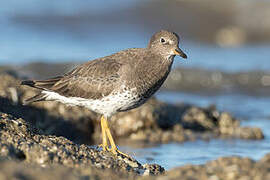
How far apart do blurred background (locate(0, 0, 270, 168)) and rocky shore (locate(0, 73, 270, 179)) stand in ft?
2.03

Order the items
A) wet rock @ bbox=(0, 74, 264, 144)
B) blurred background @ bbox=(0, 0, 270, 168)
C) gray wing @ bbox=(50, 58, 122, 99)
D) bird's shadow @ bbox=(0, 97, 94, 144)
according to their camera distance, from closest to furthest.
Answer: gray wing @ bbox=(50, 58, 122, 99), bird's shadow @ bbox=(0, 97, 94, 144), wet rock @ bbox=(0, 74, 264, 144), blurred background @ bbox=(0, 0, 270, 168)

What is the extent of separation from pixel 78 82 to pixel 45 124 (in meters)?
1.55

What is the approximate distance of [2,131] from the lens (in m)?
5.29

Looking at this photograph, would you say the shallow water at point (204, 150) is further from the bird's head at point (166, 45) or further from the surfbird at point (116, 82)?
the bird's head at point (166, 45)

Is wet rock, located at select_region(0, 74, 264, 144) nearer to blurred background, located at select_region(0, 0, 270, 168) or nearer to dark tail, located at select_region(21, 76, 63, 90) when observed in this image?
blurred background, located at select_region(0, 0, 270, 168)

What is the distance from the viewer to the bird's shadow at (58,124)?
837 centimetres

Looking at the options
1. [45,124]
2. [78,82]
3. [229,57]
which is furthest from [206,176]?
[229,57]

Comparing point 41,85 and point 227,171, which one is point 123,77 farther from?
point 227,171

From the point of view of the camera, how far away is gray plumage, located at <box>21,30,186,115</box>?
688 centimetres

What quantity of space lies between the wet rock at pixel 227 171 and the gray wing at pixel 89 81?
2.85m

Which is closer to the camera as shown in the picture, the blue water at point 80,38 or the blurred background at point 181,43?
the blurred background at point 181,43

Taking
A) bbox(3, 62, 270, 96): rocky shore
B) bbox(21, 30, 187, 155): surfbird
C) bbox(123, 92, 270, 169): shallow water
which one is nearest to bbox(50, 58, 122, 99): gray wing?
bbox(21, 30, 187, 155): surfbird

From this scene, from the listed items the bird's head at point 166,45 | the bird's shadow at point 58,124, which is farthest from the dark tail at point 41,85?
the bird's head at point 166,45

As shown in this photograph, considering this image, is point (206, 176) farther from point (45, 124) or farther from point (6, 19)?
point (6, 19)
